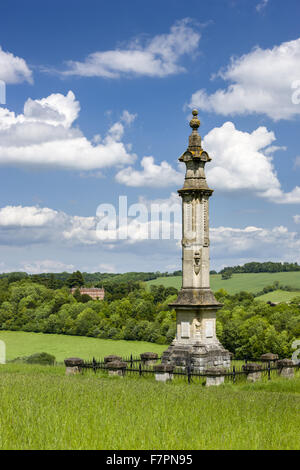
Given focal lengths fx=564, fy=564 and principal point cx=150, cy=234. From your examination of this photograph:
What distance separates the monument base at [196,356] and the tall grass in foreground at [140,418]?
5.45 meters

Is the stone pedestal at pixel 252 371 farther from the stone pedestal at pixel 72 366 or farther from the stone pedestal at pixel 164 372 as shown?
the stone pedestal at pixel 72 366

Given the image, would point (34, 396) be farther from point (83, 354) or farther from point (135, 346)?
point (135, 346)

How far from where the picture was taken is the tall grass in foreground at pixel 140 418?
33.7ft

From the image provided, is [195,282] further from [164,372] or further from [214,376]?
[214,376]

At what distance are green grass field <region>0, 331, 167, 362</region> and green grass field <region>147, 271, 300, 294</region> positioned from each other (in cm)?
3562

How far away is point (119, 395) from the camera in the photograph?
51.4 ft

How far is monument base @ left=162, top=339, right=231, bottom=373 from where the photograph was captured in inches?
924

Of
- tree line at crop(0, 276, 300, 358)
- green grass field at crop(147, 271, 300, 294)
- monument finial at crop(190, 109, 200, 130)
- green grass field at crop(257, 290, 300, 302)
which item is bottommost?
tree line at crop(0, 276, 300, 358)

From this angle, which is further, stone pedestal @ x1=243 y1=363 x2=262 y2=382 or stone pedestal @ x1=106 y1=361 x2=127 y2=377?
stone pedestal @ x1=106 y1=361 x2=127 y2=377

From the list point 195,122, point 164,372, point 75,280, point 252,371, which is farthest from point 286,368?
point 75,280

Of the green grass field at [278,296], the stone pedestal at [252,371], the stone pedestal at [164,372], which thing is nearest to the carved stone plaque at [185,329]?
the stone pedestal at [164,372]

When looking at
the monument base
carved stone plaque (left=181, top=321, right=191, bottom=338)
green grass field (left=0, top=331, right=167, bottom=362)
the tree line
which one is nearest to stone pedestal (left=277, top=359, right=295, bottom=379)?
the monument base

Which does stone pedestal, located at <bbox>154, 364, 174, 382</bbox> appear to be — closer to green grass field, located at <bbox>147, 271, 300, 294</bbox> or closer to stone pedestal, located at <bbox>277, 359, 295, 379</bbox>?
stone pedestal, located at <bbox>277, 359, 295, 379</bbox>
